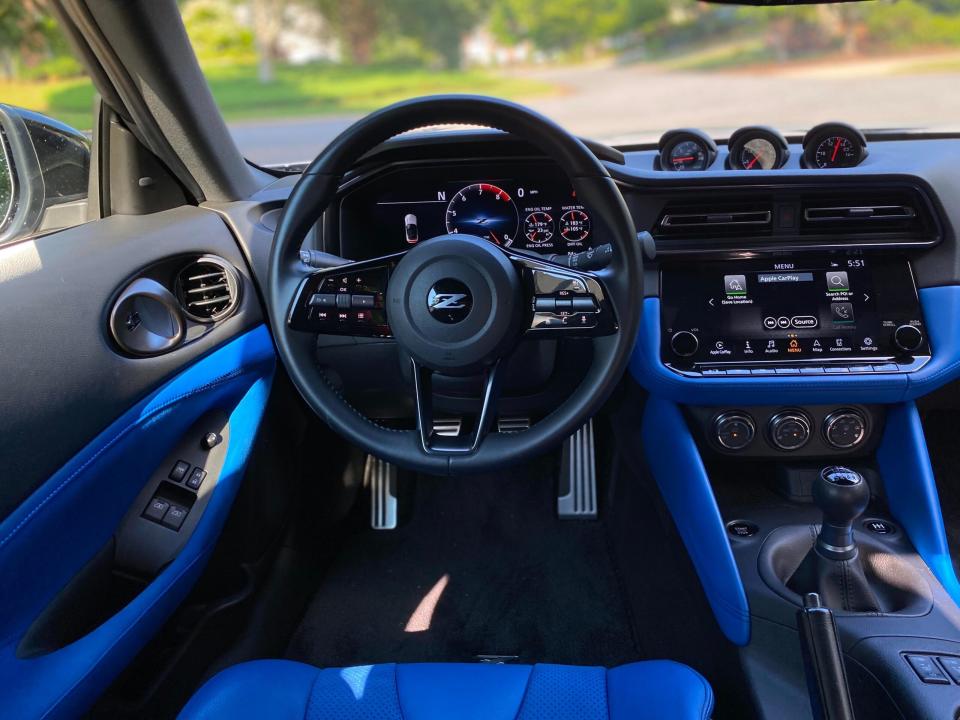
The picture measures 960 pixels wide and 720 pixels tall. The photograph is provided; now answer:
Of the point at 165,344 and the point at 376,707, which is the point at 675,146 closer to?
the point at 165,344

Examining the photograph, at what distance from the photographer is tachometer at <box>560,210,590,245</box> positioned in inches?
82.3

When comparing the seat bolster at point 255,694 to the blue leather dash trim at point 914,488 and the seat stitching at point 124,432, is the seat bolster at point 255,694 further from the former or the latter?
the blue leather dash trim at point 914,488

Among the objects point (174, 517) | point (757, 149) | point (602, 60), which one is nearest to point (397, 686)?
point (174, 517)

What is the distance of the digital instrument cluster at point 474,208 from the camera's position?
207 cm

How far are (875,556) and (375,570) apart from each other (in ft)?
4.81

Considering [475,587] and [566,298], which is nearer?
[566,298]

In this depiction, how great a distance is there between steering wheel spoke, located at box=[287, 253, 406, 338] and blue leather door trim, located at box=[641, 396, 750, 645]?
0.91 m

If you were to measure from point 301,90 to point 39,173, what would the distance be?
3.59 meters

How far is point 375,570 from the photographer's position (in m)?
2.55

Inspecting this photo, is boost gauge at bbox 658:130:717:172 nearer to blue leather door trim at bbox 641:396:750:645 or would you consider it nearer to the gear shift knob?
blue leather door trim at bbox 641:396:750:645

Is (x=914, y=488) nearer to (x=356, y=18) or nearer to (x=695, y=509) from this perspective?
(x=695, y=509)

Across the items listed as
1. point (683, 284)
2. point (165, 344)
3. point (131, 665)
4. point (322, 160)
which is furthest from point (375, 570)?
point (322, 160)

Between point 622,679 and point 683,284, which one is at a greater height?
point 683,284

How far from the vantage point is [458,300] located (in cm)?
145
